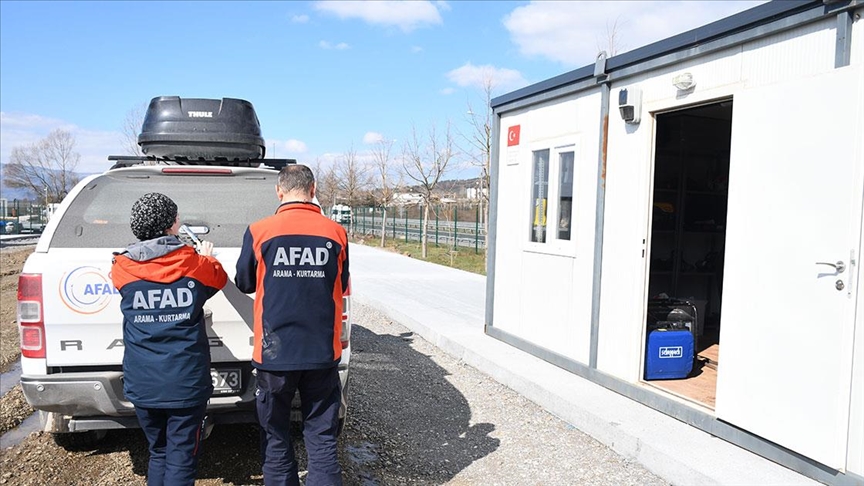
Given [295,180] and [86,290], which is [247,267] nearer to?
[295,180]

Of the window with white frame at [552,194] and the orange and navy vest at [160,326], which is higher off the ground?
the window with white frame at [552,194]

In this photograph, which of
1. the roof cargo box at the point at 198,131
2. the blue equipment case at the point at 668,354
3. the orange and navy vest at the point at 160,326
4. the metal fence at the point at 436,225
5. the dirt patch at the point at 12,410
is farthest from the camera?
the metal fence at the point at 436,225

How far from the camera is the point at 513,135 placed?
762cm

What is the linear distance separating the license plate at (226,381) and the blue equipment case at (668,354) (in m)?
3.58

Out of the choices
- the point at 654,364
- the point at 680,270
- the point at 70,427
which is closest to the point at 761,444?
the point at 654,364

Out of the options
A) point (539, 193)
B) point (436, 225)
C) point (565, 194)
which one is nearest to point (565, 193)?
point (565, 194)

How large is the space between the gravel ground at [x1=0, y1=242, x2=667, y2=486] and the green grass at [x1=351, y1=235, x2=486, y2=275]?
1235 centimetres

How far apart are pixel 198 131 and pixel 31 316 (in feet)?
9.68

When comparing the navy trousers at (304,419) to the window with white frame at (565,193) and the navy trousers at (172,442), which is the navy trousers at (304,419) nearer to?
the navy trousers at (172,442)

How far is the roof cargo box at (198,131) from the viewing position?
6201mm

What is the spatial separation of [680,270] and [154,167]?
274 inches

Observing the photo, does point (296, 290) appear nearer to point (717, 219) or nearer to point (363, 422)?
point (363, 422)

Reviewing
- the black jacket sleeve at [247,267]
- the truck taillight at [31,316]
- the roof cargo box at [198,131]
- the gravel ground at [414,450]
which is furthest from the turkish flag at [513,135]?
the truck taillight at [31,316]

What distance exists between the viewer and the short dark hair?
3608mm
